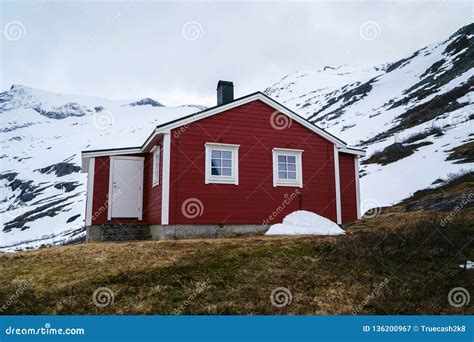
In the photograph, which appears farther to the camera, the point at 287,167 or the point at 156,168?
the point at 287,167

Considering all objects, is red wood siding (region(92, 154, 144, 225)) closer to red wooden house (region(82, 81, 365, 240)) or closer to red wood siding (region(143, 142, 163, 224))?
red wooden house (region(82, 81, 365, 240))

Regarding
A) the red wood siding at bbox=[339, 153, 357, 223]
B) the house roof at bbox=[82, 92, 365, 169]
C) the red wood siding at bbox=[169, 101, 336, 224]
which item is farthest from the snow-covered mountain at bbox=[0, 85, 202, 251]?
the red wood siding at bbox=[339, 153, 357, 223]

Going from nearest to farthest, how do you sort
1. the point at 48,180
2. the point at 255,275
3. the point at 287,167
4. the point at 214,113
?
the point at 255,275 < the point at 214,113 < the point at 287,167 < the point at 48,180

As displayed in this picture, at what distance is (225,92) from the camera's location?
16922 millimetres

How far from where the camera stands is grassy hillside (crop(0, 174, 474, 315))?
7590 mm

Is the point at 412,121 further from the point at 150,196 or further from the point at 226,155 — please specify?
the point at 150,196

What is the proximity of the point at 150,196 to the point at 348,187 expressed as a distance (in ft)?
25.4

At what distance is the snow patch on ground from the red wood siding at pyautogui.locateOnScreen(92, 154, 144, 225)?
5465 mm

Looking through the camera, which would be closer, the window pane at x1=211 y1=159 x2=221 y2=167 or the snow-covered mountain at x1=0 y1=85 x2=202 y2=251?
the window pane at x1=211 y1=159 x2=221 y2=167

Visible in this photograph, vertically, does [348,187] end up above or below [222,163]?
below

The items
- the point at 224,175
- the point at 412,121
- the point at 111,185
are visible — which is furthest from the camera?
the point at 412,121

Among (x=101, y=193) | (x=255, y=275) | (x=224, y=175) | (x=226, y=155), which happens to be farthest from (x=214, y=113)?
(x=255, y=275)

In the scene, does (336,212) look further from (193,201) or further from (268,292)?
(268,292)

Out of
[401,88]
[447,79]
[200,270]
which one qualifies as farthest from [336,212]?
[401,88]
